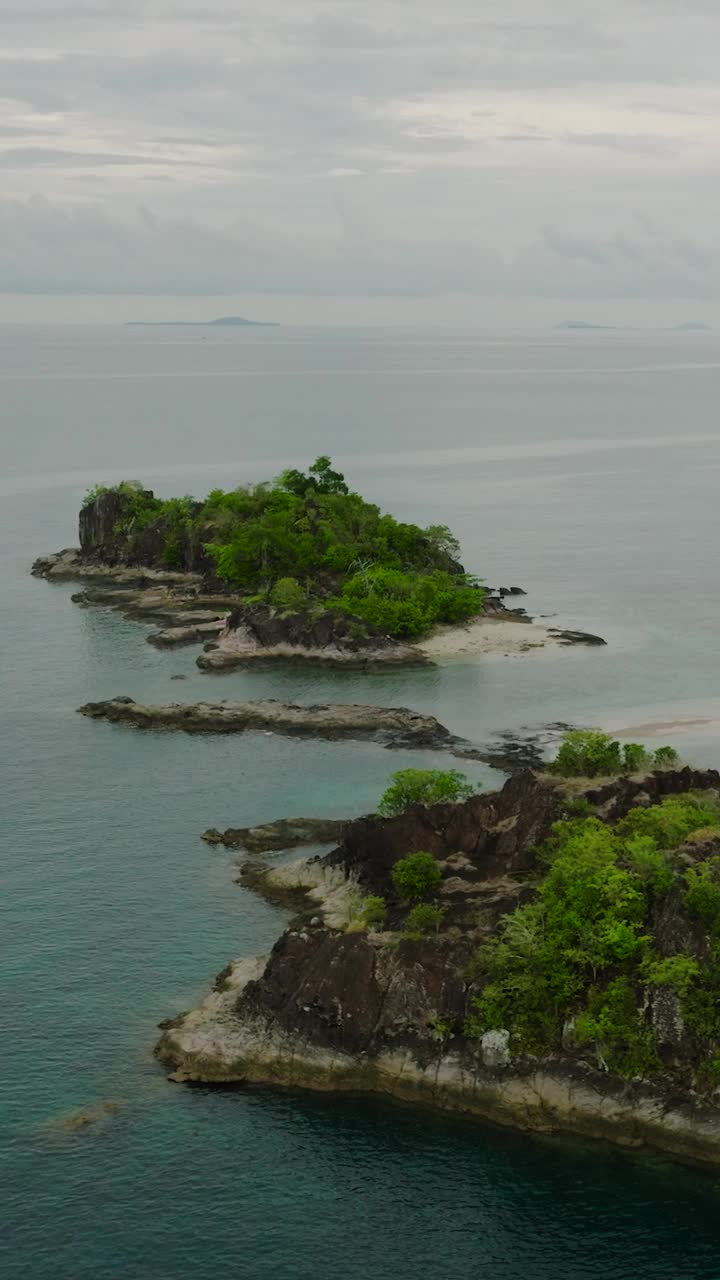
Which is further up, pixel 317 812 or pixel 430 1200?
pixel 317 812

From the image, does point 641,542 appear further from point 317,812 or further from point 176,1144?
point 176,1144

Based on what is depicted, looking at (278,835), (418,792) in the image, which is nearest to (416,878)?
(418,792)

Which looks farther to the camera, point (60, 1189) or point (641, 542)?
point (641, 542)

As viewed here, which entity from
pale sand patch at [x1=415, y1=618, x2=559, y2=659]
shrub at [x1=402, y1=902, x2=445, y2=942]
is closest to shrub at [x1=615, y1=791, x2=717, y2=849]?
shrub at [x1=402, y1=902, x2=445, y2=942]

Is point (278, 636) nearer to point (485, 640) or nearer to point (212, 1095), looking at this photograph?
point (485, 640)

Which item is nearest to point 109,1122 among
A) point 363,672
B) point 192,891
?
point 192,891

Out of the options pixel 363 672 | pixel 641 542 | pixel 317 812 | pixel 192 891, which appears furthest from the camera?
pixel 641 542

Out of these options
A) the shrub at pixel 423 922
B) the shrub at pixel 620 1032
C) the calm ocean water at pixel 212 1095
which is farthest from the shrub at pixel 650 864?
the calm ocean water at pixel 212 1095
